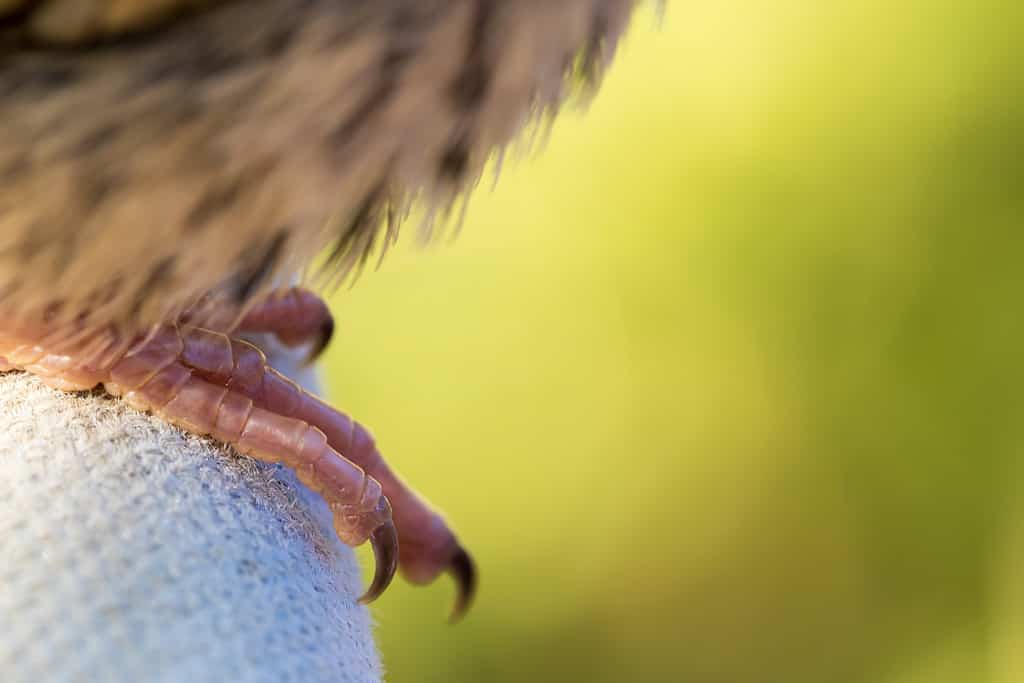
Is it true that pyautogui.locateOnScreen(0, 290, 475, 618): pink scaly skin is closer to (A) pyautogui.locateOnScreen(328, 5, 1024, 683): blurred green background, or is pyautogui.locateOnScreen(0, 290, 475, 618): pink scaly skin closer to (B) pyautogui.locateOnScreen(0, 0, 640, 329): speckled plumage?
(B) pyautogui.locateOnScreen(0, 0, 640, 329): speckled plumage

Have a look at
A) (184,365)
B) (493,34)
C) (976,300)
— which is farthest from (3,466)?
(976,300)

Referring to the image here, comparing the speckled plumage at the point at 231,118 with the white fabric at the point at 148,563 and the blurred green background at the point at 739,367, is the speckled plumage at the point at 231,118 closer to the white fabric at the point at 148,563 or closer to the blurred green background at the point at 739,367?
the white fabric at the point at 148,563

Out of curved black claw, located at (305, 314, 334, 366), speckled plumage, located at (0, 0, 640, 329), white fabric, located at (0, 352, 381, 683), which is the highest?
speckled plumage, located at (0, 0, 640, 329)

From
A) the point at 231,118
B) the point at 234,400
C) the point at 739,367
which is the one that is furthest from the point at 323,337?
the point at 739,367

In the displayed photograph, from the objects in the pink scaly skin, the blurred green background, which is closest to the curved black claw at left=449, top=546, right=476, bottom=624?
the pink scaly skin

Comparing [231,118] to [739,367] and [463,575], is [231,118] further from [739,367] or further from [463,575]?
[739,367]
